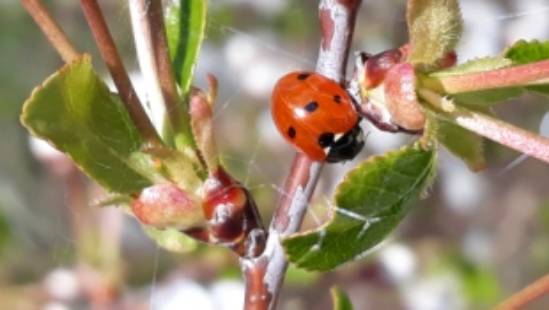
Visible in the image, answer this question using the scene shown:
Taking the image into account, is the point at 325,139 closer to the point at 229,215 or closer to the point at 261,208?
the point at 229,215

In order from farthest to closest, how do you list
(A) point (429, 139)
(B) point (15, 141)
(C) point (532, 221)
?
1. (B) point (15, 141)
2. (C) point (532, 221)
3. (A) point (429, 139)

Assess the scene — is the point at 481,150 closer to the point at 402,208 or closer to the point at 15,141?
the point at 402,208

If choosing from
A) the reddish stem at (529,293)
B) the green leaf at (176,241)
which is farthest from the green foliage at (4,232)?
the reddish stem at (529,293)

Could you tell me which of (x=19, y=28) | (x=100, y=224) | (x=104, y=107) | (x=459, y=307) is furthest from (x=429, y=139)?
(x=19, y=28)

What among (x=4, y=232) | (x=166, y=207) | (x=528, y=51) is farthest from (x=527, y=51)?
(x=4, y=232)

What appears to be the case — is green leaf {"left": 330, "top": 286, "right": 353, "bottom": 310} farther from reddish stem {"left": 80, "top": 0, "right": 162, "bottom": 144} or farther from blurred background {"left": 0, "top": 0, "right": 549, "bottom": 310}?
blurred background {"left": 0, "top": 0, "right": 549, "bottom": 310}
